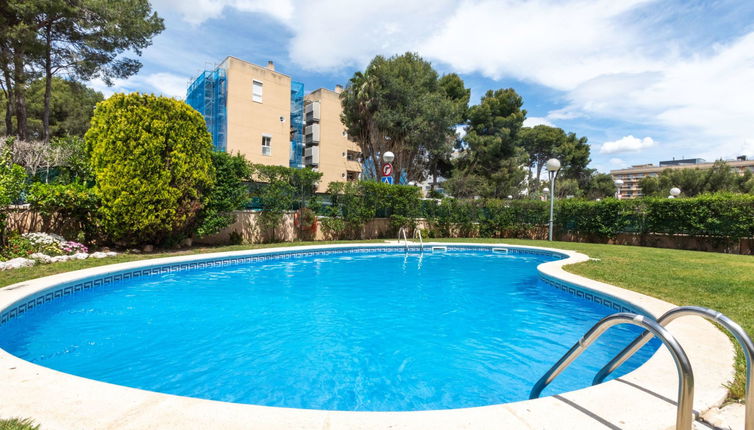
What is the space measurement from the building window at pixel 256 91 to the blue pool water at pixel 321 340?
23.3 metres

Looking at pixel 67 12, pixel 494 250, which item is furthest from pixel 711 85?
pixel 67 12

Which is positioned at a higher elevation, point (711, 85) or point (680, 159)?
point (680, 159)

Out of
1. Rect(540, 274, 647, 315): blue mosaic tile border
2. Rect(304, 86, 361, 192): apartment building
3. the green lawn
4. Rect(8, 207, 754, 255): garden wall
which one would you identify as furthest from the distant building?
Rect(540, 274, 647, 315): blue mosaic tile border

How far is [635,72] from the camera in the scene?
13.3 meters

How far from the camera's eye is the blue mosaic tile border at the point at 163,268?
18.7ft

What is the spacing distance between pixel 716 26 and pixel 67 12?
78.0ft

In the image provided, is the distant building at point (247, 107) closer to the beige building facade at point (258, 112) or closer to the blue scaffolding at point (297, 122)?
the beige building facade at point (258, 112)

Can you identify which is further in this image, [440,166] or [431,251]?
[440,166]

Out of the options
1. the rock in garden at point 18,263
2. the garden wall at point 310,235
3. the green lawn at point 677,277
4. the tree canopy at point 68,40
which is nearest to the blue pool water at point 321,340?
the green lawn at point 677,277

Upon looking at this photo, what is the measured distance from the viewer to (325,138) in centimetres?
3750

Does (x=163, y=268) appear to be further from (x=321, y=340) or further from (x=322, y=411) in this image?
(x=322, y=411)

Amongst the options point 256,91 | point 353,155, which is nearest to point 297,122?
point 256,91

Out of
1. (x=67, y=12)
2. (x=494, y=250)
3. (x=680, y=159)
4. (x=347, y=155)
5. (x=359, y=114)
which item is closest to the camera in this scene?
(x=67, y=12)

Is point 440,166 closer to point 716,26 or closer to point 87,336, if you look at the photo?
point 716,26
